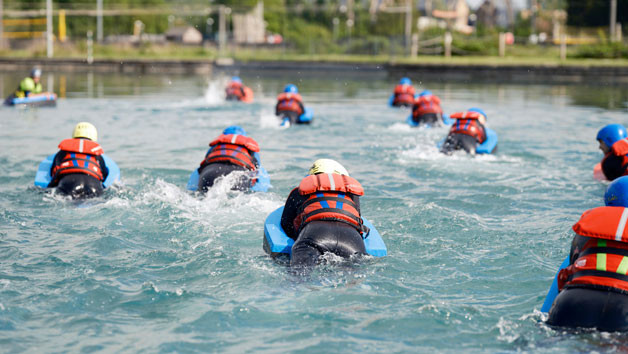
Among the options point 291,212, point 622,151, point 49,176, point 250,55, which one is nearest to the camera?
point 291,212

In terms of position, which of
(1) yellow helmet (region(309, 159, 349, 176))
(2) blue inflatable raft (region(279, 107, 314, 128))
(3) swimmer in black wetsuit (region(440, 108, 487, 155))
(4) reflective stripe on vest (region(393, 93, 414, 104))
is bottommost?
(1) yellow helmet (region(309, 159, 349, 176))

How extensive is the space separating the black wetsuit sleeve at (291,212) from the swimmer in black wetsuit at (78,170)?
3304 mm

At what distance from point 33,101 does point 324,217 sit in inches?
664

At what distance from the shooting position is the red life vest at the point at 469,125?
1314 centimetres

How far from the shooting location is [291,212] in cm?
703

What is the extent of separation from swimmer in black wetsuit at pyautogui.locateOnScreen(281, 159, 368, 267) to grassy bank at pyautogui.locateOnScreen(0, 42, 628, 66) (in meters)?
33.7

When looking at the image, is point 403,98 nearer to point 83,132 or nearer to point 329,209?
point 83,132

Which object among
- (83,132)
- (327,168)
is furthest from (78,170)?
(327,168)

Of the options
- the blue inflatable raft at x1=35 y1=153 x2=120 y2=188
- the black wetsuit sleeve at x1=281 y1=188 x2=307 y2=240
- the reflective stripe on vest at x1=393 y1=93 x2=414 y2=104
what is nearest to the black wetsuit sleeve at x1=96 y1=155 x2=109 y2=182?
the blue inflatable raft at x1=35 y1=153 x2=120 y2=188

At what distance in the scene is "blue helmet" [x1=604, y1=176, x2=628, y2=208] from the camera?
215 inches

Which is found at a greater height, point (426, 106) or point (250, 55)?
point (250, 55)

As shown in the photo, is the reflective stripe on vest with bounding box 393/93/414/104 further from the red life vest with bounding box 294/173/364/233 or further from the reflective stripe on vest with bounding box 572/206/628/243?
the reflective stripe on vest with bounding box 572/206/628/243

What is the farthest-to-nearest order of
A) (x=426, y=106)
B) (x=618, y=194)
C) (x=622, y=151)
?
(x=426, y=106)
(x=622, y=151)
(x=618, y=194)

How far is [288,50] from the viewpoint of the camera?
49000 mm
